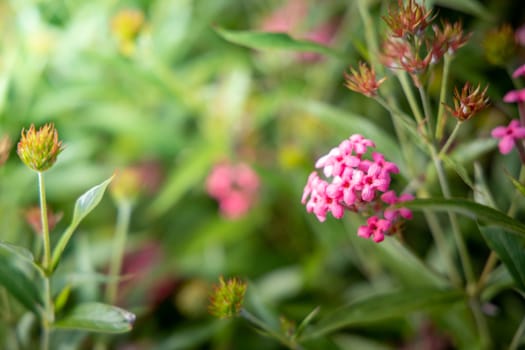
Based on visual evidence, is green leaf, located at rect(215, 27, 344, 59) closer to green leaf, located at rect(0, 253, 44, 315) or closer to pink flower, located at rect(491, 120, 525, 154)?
pink flower, located at rect(491, 120, 525, 154)

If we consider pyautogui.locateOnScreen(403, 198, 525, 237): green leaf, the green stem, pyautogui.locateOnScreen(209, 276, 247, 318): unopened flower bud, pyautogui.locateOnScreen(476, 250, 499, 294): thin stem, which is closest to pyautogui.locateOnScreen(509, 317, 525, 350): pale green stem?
pyautogui.locateOnScreen(476, 250, 499, 294): thin stem

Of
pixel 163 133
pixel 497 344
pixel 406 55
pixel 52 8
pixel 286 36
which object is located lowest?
pixel 497 344

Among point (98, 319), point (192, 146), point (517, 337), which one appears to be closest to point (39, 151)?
point (98, 319)

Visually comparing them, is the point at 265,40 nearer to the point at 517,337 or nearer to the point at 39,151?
the point at 39,151

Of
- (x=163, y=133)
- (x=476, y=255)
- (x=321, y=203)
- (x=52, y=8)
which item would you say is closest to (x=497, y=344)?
(x=476, y=255)

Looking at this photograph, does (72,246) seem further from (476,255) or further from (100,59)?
(476,255)

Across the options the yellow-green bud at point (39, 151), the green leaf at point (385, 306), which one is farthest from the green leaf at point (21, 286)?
the green leaf at point (385, 306)
